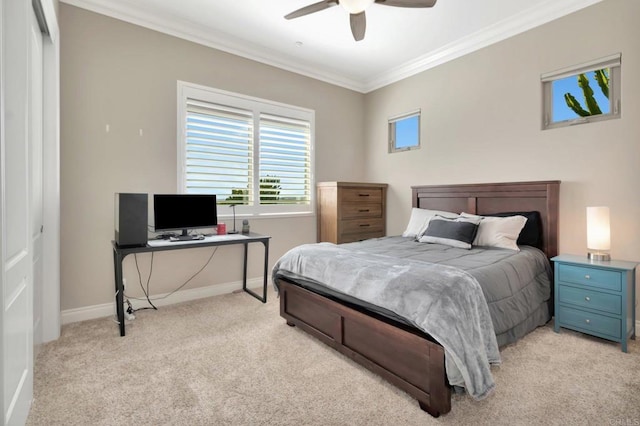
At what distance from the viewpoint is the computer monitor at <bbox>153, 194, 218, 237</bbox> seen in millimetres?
3182

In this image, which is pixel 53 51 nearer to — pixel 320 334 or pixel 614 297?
pixel 320 334

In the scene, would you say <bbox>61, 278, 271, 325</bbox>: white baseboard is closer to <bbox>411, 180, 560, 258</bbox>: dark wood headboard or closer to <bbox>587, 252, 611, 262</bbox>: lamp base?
<bbox>411, 180, 560, 258</bbox>: dark wood headboard

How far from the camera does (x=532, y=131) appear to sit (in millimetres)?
3295

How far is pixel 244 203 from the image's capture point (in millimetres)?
4012

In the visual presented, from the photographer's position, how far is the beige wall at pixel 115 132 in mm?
2941

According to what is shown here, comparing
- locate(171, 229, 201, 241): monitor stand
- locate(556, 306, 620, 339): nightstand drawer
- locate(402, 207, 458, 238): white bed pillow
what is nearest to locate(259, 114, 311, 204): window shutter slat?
locate(171, 229, 201, 241): monitor stand

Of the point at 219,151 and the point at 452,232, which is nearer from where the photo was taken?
the point at 452,232

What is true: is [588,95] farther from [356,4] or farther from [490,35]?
[356,4]

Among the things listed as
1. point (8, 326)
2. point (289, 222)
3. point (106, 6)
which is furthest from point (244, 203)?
point (8, 326)

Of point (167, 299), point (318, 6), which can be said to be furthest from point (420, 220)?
point (167, 299)

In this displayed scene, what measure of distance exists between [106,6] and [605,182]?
4868 millimetres

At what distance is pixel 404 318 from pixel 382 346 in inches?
10.7

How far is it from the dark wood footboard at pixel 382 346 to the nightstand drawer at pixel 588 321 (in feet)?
5.44

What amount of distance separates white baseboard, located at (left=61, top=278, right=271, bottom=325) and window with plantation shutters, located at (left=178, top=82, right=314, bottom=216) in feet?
3.06
